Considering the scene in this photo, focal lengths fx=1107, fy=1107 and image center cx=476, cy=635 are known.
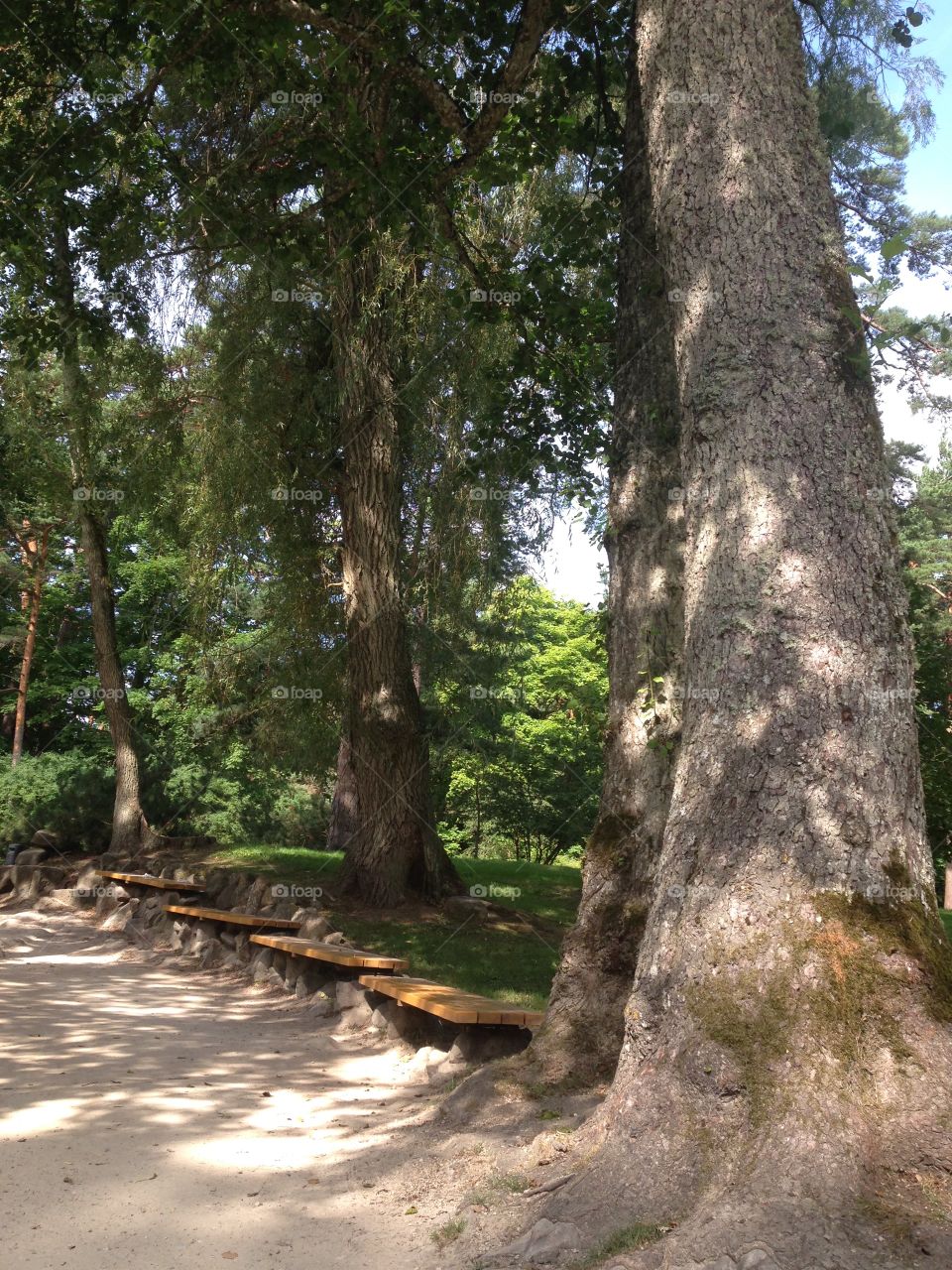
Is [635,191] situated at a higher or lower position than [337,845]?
higher

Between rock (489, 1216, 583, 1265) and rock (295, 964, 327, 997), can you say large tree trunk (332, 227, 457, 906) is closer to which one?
rock (295, 964, 327, 997)

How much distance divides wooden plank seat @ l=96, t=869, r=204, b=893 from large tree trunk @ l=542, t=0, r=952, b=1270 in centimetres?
975

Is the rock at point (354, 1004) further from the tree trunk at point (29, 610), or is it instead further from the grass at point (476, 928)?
the tree trunk at point (29, 610)

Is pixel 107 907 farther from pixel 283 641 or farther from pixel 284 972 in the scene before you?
pixel 284 972

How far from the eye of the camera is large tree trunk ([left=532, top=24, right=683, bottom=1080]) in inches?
199

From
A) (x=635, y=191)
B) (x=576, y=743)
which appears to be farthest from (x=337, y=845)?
(x=635, y=191)

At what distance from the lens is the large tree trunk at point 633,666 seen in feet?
16.6

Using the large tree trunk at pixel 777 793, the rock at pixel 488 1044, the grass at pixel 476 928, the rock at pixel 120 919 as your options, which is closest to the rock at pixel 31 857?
the grass at pixel 476 928

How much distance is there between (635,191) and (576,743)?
77.6 ft

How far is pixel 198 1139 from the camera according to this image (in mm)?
4738

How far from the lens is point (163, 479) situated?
1432cm

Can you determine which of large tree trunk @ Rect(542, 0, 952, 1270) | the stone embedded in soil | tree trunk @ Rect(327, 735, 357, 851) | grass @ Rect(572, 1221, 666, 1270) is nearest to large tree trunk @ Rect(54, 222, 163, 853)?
tree trunk @ Rect(327, 735, 357, 851)

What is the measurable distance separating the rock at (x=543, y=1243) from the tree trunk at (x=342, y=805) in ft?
38.4

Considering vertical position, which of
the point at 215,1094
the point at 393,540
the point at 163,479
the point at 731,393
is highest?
the point at 163,479
